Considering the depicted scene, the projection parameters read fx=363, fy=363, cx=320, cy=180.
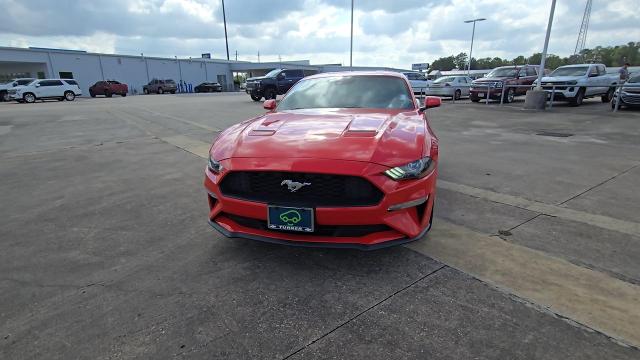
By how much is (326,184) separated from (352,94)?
6.67ft

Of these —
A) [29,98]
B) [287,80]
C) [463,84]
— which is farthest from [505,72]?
→ [29,98]

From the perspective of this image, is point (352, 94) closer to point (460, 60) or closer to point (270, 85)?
point (270, 85)

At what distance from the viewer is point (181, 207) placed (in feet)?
13.8

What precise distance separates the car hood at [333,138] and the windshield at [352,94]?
0.47m

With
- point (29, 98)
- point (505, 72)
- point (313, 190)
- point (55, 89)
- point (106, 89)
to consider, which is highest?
point (505, 72)

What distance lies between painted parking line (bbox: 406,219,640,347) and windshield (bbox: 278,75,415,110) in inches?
63.5

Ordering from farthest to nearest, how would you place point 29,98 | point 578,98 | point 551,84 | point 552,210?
point 29,98, point 551,84, point 578,98, point 552,210

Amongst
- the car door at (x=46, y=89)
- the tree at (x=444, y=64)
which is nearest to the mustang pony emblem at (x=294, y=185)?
the car door at (x=46, y=89)

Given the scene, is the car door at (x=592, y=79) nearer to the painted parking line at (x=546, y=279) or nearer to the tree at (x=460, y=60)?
the painted parking line at (x=546, y=279)

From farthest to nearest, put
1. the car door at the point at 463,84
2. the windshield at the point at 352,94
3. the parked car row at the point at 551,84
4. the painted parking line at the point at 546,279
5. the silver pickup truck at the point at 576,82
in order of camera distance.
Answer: the car door at the point at 463,84 < the parked car row at the point at 551,84 < the silver pickup truck at the point at 576,82 < the windshield at the point at 352,94 < the painted parking line at the point at 546,279

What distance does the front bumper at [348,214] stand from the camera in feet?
8.13

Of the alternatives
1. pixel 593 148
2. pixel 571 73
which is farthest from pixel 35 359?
pixel 571 73

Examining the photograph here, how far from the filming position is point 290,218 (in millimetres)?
2543

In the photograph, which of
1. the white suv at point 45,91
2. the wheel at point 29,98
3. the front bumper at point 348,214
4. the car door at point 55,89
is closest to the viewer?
the front bumper at point 348,214
